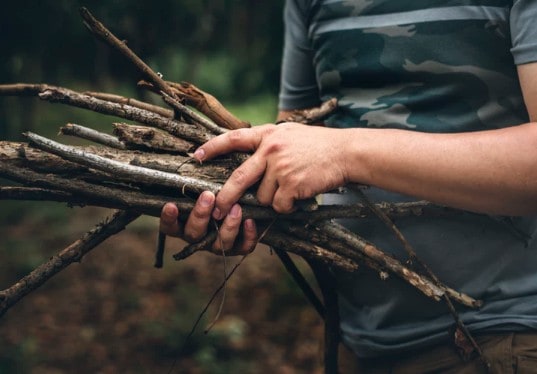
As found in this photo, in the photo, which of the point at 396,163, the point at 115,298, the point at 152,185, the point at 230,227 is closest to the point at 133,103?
the point at 152,185

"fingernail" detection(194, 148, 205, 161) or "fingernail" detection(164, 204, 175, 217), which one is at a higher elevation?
"fingernail" detection(194, 148, 205, 161)

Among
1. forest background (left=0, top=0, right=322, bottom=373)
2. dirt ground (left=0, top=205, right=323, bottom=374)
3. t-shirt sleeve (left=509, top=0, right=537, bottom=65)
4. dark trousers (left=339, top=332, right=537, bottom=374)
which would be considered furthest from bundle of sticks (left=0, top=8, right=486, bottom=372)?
dirt ground (left=0, top=205, right=323, bottom=374)

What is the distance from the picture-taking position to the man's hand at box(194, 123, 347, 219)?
1.88 m

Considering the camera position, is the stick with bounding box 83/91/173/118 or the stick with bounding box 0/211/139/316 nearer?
the stick with bounding box 0/211/139/316

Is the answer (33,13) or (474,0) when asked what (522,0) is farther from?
(33,13)

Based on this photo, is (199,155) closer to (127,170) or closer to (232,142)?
(232,142)

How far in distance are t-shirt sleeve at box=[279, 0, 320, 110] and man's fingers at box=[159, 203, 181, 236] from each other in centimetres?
89

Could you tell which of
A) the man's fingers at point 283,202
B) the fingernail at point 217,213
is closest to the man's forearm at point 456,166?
the man's fingers at point 283,202

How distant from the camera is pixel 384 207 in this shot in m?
2.10

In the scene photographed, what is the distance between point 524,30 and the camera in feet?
5.82

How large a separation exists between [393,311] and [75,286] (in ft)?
13.9

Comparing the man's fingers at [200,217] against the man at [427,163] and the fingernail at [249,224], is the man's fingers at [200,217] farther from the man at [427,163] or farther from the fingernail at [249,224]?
the fingernail at [249,224]

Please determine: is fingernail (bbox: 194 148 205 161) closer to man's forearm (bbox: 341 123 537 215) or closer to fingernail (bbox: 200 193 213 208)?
fingernail (bbox: 200 193 213 208)

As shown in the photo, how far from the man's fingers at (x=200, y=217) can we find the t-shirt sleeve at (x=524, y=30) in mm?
906
